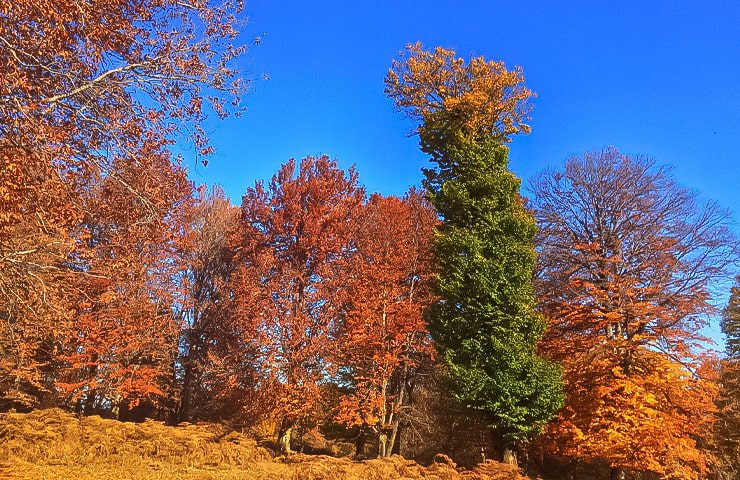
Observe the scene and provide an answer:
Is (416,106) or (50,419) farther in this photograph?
(416,106)

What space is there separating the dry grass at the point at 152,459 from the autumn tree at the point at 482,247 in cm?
287

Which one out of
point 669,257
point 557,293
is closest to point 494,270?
point 557,293

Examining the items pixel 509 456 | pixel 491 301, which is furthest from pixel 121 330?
pixel 509 456

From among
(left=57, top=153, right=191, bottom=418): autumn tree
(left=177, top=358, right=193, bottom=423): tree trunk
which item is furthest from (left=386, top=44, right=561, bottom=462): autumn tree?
(left=177, top=358, right=193, bottom=423): tree trunk

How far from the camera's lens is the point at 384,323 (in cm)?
1741

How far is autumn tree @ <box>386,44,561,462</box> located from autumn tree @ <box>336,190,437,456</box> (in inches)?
115

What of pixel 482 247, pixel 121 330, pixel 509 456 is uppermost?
pixel 482 247

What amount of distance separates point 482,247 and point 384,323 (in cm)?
586

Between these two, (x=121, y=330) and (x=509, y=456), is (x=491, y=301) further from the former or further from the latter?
(x=121, y=330)

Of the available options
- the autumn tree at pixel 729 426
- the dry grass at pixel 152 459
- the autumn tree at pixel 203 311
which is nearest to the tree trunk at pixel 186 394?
the autumn tree at pixel 203 311

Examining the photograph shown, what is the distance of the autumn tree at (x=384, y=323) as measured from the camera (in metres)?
16.6

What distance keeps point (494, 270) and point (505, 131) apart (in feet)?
18.5

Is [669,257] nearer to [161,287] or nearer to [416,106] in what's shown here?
[416,106]

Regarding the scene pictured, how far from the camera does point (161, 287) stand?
61.8ft
